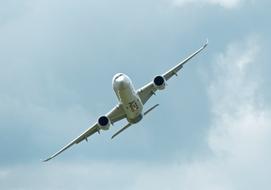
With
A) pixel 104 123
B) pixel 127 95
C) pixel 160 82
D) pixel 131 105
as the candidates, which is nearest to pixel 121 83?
pixel 127 95

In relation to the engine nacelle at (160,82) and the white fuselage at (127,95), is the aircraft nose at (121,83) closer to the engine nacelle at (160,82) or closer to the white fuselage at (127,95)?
the white fuselage at (127,95)

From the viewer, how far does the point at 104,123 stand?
163500 millimetres

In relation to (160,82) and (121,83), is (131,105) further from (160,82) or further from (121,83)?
(160,82)

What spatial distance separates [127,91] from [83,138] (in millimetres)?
16492

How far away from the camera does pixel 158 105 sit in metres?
154

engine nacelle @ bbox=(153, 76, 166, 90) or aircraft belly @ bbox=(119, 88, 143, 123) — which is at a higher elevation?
engine nacelle @ bbox=(153, 76, 166, 90)

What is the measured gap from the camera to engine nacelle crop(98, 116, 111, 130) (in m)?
163

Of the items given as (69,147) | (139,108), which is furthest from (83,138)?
(139,108)

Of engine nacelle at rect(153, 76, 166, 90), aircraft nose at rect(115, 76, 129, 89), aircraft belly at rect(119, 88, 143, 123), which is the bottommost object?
aircraft belly at rect(119, 88, 143, 123)

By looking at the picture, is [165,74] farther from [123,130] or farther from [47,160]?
[47,160]

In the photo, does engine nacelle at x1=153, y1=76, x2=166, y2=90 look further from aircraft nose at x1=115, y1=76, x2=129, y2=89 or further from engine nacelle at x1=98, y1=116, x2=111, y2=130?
engine nacelle at x1=98, y1=116, x2=111, y2=130

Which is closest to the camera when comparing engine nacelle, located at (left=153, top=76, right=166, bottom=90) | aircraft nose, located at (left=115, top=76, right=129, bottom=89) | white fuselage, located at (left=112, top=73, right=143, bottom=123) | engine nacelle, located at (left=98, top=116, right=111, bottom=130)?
aircraft nose, located at (left=115, top=76, right=129, bottom=89)

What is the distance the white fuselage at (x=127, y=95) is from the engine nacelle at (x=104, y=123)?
14.5 ft

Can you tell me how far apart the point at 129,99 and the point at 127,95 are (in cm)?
74
